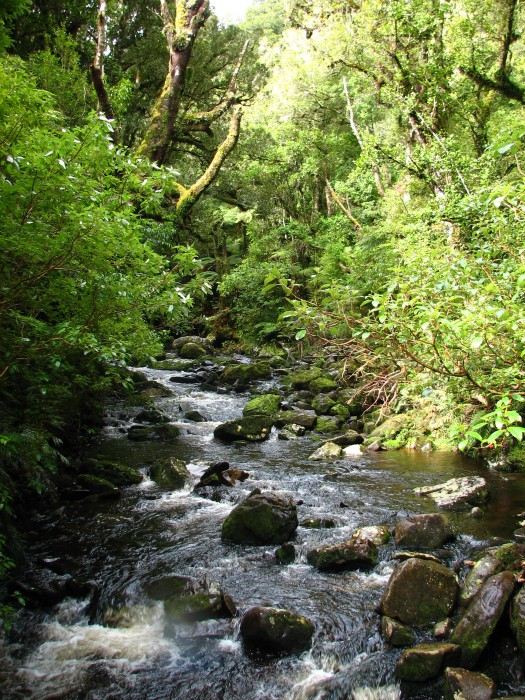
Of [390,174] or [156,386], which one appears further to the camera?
[390,174]

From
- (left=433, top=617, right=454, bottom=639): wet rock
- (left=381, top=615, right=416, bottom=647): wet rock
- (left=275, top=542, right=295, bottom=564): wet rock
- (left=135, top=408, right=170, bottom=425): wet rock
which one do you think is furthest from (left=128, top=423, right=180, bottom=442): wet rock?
(left=433, top=617, right=454, bottom=639): wet rock

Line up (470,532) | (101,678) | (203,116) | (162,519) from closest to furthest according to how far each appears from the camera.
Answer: (101,678)
(470,532)
(162,519)
(203,116)

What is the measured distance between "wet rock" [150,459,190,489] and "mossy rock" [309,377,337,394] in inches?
303

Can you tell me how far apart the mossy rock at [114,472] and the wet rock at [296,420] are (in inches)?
198

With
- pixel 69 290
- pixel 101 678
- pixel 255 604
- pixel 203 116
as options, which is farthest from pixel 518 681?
pixel 203 116

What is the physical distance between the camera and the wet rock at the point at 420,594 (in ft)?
14.3

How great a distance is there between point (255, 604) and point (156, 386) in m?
11.4

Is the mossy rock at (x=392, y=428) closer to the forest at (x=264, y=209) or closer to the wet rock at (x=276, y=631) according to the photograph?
the forest at (x=264, y=209)

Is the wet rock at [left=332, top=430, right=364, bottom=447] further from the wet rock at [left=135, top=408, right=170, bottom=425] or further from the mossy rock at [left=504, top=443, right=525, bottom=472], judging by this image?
the wet rock at [left=135, top=408, right=170, bottom=425]

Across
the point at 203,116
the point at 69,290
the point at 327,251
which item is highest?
the point at 203,116

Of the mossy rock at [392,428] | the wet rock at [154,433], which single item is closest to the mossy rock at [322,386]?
the mossy rock at [392,428]

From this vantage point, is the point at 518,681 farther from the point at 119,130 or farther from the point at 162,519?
the point at 119,130

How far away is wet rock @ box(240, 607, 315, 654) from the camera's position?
4.16 metres

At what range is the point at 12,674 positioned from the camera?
397cm
